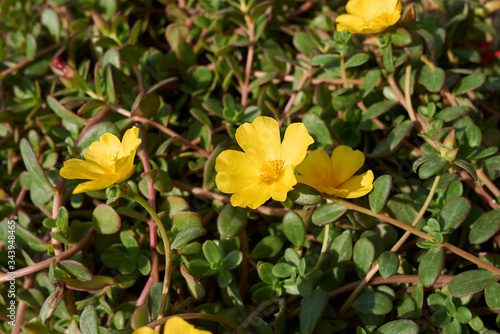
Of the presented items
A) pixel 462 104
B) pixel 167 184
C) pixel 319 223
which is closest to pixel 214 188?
pixel 167 184

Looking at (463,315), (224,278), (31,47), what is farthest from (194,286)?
(31,47)

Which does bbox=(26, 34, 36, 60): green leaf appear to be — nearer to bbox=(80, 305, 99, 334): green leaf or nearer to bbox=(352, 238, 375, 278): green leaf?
bbox=(80, 305, 99, 334): green leaf

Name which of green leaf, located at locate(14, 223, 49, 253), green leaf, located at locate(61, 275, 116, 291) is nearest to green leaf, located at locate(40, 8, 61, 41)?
green leaf, located at locate(14, 223, 49, 253)

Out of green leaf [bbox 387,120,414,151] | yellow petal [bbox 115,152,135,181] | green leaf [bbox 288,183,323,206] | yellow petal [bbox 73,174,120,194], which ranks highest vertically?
yellow petal [bbox 115,152,135,181]

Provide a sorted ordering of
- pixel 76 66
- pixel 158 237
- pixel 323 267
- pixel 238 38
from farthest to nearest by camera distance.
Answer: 1. pixel 76 66
2. pixel 238 38
3. pixel 158 237
4. pixel 323 267

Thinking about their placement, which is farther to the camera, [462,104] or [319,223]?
[462,104]

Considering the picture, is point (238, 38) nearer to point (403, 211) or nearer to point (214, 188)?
point (214, 188)
